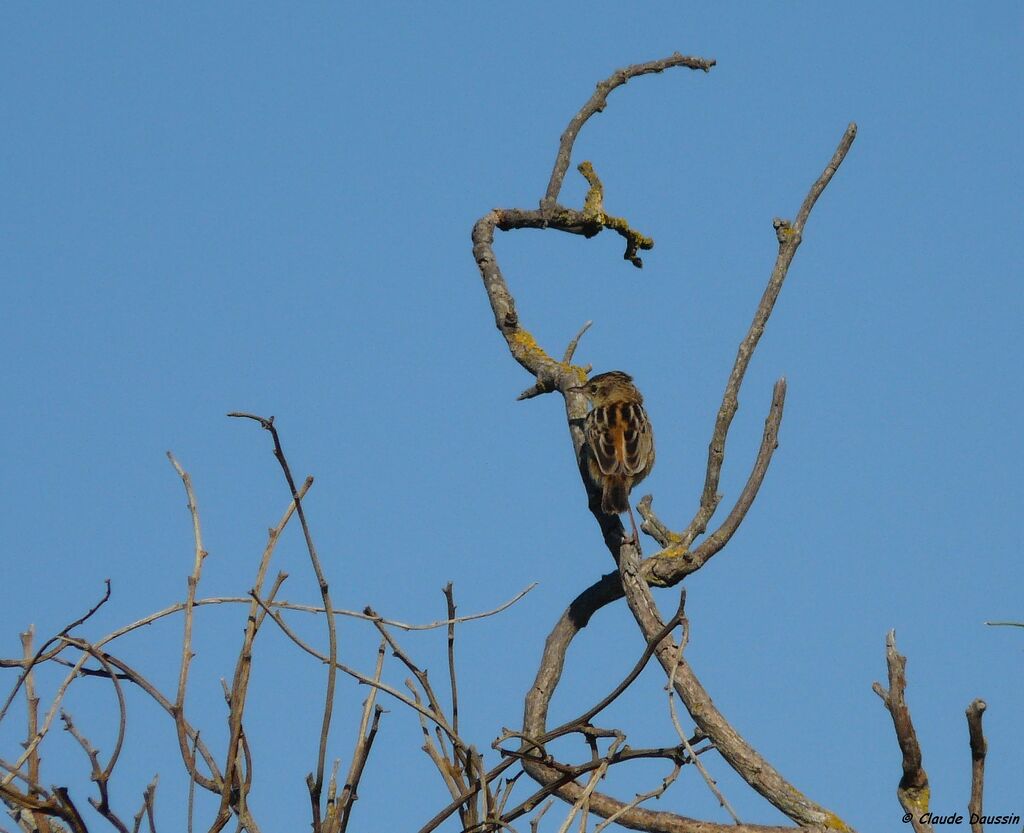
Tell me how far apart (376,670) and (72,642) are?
0.69 metres

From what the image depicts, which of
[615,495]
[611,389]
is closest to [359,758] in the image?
[615,495]

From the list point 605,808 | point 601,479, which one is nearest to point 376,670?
point 605,808

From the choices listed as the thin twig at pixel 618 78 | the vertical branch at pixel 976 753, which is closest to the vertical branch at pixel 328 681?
the vertical branch at pixel 976 753

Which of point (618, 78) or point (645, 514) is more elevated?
point (618, 78)

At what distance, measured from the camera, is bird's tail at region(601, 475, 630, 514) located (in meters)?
6.49

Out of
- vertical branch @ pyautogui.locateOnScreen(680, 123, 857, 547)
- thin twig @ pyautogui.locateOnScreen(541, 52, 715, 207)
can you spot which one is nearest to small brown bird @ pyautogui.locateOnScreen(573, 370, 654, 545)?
vertical branch @ pyautogui.locateOnScreen(680, 123, 857, 547)

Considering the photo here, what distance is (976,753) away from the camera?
2717 mm

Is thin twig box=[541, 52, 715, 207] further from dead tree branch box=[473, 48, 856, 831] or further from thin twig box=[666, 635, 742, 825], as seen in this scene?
thin twig box=[666, 635, 742, 825]

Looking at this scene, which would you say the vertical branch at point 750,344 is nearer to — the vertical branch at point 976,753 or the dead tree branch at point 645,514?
the dead tree branch at point 645,514

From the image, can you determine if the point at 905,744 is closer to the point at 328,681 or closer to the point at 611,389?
the point at 328,681

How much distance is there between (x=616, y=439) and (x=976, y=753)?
4428 millimetres

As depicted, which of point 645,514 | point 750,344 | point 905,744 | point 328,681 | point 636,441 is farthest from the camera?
point 636,441

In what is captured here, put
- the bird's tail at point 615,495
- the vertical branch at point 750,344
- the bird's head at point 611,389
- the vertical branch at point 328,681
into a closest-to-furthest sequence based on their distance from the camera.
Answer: the vertical branch at point 328,681 < the vertical branch at point 750,344 < the bird's tail at point 615,495 < the bird's head at point 611,389

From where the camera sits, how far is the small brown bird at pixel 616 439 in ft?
21.9
